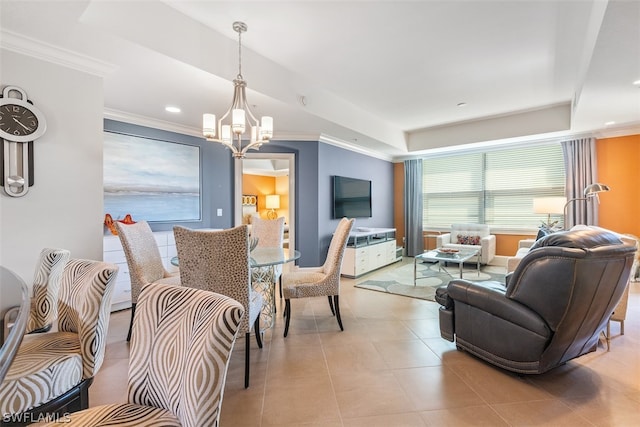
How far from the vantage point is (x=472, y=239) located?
5.75 metres

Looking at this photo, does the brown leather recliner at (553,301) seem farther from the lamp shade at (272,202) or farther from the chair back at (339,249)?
the lamp shade at (272,202)

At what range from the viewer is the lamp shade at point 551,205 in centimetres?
459

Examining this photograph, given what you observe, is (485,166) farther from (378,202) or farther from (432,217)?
(378,202)

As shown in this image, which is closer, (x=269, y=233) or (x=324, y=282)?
(x=324, y=282)

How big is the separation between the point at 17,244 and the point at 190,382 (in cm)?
220

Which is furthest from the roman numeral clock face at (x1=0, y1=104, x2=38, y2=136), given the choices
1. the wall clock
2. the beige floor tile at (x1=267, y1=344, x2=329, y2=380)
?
the beige floor tile at (x1=267, y1=344, x2=329, y2=380)

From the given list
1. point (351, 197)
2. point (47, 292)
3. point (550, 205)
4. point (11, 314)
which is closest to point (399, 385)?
point (11, 314)

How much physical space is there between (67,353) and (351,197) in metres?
4.72

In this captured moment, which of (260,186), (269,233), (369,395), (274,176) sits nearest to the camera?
(369,395)

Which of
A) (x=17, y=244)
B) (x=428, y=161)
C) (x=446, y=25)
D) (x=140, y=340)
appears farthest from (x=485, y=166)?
(x=17, y=244)

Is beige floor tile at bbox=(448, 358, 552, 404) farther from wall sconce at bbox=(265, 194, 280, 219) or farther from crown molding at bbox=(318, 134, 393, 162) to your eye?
wall sconce at bbox=(265, 194, 280, 219)

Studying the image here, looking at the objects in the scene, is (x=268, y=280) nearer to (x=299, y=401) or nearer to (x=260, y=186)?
(x=299, y=401)

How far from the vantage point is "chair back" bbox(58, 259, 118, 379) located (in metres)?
1.33

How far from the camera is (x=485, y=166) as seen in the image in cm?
620
